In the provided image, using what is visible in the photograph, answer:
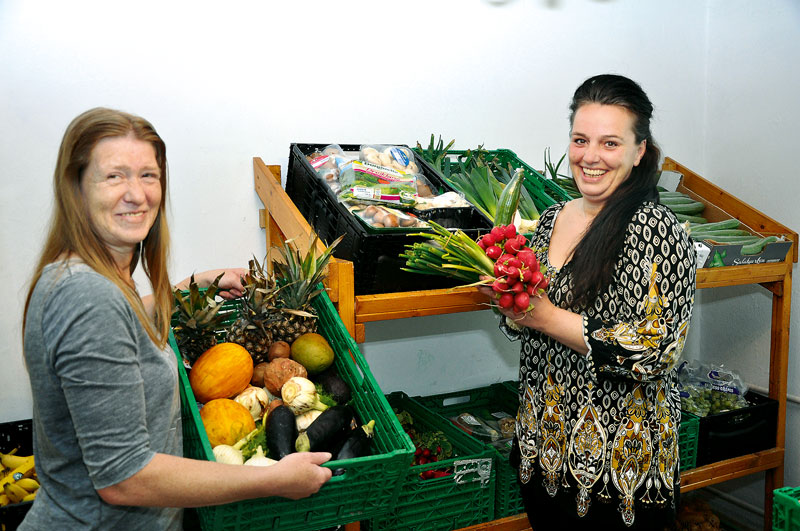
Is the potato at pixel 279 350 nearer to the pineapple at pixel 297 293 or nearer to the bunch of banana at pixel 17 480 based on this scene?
the pineapple at pixel 297 293

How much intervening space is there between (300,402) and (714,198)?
2253 mm

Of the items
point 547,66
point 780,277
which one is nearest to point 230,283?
point 547,66

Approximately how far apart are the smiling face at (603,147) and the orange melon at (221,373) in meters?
0.93

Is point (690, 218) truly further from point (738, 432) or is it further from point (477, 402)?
point (477, 402)

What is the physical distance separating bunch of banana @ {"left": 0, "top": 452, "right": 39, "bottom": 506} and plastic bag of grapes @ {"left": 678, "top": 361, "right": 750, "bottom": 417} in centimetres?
230

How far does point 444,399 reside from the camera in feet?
8.90

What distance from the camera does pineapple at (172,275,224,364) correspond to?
1.55 m

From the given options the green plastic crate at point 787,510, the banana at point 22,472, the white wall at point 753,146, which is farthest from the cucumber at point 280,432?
the white wall at point 753,146

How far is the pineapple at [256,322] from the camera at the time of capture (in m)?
1.59

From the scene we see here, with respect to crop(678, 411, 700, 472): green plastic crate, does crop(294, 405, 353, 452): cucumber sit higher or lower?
higher

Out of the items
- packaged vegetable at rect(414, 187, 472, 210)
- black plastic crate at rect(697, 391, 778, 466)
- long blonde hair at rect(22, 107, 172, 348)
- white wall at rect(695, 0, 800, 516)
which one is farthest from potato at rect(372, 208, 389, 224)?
white wall at rect(695, 0, 800, 516)

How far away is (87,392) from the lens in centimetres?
95

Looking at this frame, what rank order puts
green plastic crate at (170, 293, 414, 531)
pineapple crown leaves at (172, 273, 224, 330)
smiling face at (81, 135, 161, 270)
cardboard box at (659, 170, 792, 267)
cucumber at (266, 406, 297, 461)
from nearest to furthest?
1. smiling face at (81, 135, 161, 270)
2. green plastic crate at (170, 293, 414, 531)
3. cucumber at (266, 406, 297, 461)
4. pineapple crown leaves at (172, 273, 224, 330)
5. cardboard box at (659, 170, 792, 267)

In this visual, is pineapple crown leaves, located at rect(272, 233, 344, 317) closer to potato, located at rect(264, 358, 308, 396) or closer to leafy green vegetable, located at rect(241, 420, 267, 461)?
potato, located at rect(264, 358, 308, 396)
